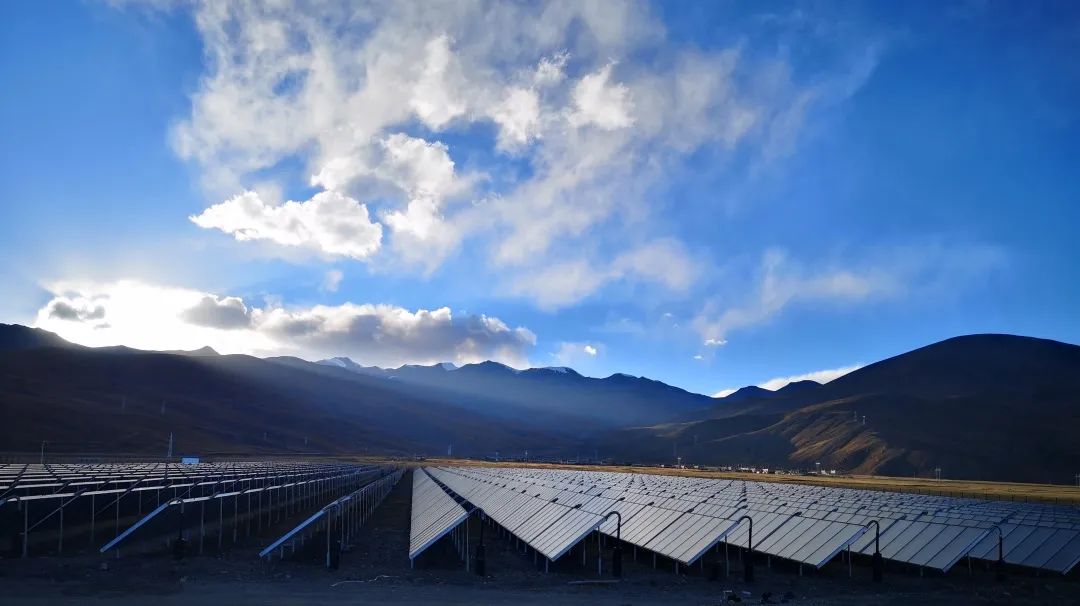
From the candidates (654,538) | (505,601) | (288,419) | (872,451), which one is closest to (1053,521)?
(654,538)

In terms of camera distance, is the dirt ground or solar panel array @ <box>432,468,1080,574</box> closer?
the dirt ground

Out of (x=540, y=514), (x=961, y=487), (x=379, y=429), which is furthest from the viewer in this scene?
(x=379, y=429)

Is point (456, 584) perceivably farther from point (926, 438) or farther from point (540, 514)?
point (926, 438)

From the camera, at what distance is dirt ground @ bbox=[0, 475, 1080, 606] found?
16172mm

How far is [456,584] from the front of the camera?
17.9 m

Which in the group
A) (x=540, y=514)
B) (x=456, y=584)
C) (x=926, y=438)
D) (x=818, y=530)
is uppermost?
(x=540, y=514)

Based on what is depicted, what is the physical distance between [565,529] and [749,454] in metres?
149

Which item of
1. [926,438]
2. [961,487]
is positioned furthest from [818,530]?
[926,438]

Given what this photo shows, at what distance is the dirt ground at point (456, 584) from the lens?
16.2 meters

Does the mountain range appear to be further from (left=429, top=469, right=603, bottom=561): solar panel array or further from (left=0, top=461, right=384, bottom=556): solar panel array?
(left=429, top=469, right=603, bottom=561): solar panel array

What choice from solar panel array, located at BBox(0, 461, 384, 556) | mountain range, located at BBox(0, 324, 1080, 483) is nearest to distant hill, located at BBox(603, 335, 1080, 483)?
mountain range, located at BBox(0, 324, 1080, 483)

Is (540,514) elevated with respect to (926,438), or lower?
elevated

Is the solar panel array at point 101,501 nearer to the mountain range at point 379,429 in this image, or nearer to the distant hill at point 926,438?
the mountain range at point 379,429

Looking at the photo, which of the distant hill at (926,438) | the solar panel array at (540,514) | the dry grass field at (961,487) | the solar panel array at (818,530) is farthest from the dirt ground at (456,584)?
the distant hill at (926,438)
